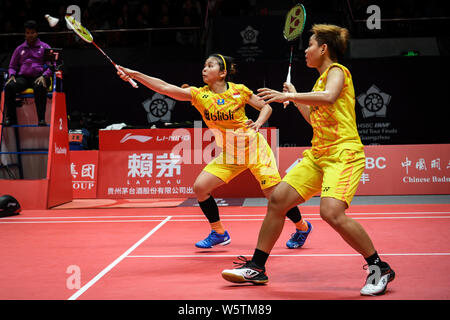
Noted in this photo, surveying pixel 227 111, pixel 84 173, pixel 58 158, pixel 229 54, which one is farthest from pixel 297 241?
pixel 229 54

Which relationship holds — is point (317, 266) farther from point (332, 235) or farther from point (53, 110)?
point (53, 110)

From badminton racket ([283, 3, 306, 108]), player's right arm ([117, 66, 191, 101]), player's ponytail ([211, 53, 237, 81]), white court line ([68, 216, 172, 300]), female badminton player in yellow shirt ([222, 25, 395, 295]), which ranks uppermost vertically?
badminton racket ([283, 3, 306, 108])

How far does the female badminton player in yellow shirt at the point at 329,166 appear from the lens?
10.5ft

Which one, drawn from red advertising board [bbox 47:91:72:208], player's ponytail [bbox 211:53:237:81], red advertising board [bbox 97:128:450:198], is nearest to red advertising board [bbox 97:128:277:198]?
red advertising board [bbox 97:128:450:198]

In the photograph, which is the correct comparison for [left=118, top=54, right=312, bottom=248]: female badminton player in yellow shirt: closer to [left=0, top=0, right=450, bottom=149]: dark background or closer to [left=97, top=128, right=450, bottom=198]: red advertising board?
[left=97, top=128, right=450, bottom=198]: red advertising board

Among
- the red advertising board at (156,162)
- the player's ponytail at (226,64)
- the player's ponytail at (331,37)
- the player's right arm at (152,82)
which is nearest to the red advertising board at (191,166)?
the red advertising board at (156,162)

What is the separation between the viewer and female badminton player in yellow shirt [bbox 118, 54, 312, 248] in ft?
16.0

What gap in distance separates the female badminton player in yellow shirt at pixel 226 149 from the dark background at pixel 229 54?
15.3 ft

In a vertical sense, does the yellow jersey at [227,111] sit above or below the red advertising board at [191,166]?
above

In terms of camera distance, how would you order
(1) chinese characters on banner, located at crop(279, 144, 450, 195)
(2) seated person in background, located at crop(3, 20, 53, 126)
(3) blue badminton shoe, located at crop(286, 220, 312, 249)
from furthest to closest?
1. (1) chinese characters on banner, located at crop(279, 144, 450, 195)
2. (2) seated person in background, located at crop(3, 20, 53, 126)
3. (3) blue badminton shoe, located at crop(286, 220, 312, 249)

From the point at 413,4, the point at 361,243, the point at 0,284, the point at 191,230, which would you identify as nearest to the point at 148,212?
the point at 191,230

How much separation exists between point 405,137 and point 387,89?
3.48ft

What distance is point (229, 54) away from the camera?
446 inches

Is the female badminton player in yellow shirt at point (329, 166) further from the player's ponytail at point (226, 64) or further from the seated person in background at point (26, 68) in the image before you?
the seated person in background at point (26, 68)
